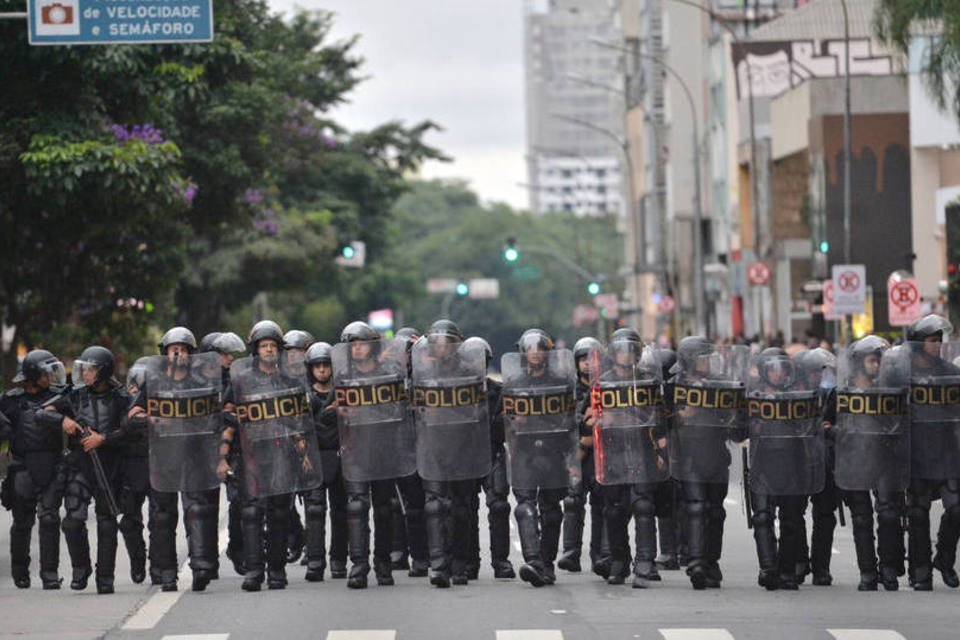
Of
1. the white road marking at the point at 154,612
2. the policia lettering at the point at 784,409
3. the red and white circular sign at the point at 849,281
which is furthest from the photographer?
the red and white circular sign at the point at 849,281

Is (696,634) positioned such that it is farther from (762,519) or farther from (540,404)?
(540,404)

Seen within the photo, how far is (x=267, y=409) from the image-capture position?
15930mm

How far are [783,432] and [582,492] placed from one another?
153cm

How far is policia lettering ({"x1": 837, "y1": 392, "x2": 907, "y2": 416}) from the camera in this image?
1565 centimetres

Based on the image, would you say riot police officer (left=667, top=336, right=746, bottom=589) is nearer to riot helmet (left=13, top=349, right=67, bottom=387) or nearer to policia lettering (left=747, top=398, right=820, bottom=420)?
policia lettering (left=747, top=398, right=820, bottom=420)

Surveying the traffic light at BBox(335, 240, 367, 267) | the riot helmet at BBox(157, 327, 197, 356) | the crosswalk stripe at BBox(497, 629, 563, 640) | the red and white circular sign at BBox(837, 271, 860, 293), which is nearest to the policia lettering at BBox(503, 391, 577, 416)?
the riot helmet at BBox(157, 327, 197, 356)

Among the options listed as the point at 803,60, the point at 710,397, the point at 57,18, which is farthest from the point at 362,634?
the point at 803,60

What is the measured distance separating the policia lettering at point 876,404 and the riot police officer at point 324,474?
3527 millimetres

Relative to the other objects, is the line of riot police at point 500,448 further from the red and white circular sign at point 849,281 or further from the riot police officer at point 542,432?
the red and white circular sign at point 849,281

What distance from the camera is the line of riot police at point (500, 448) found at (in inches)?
616

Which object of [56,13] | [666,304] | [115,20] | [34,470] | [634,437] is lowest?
[34,470]

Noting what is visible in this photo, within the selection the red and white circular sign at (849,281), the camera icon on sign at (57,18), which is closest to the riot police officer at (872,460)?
the camera icon on sign at (57,18)

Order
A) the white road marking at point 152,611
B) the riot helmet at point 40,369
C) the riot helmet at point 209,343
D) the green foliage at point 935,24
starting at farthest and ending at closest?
the green foliage at point 935,24
the riot helmet at point 209,343
the riot helmet at point 40,369
the white road marking at point 152,611

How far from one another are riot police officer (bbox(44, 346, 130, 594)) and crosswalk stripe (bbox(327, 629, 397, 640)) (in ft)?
10.0
